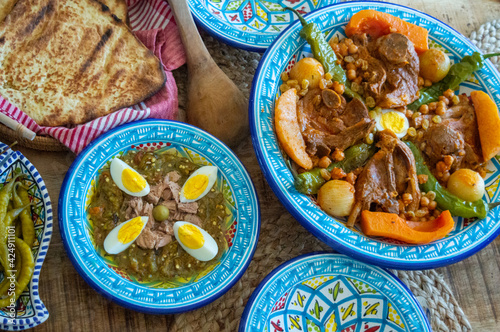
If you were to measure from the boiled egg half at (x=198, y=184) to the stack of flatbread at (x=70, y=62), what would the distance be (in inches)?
26.9

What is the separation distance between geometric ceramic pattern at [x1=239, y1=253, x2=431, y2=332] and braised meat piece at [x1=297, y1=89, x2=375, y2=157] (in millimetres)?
762

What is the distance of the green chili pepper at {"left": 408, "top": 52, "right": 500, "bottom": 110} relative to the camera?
11.4ft

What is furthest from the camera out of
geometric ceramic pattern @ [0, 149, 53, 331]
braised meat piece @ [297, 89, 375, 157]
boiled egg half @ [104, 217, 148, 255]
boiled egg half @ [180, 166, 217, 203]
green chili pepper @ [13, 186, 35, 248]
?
braised meat piece @ [297, 89, 375, 157]

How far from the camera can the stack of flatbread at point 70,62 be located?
9.91 ft

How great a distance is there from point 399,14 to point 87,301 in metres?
3.04

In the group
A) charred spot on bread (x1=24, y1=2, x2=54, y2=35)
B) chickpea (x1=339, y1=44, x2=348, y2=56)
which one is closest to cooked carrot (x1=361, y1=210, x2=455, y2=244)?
chickpea (x1=339, y1=44, x2=348, y2=56)

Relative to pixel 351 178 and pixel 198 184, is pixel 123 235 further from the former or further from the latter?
pixel 351 178

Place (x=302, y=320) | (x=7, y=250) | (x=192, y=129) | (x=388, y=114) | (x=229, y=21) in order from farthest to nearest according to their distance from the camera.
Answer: (x=229, y=21) < (x=388, y=114) < (x=192, y=129) < (x=302, y=320) < (x=7, y=250)

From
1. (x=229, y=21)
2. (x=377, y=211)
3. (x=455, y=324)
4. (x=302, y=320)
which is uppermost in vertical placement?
(x=229, y=21)

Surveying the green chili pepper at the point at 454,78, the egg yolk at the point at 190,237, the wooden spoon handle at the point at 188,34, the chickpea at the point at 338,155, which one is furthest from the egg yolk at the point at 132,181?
the green chili pepper at the point at 454,78

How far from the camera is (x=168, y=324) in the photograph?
3.05 m

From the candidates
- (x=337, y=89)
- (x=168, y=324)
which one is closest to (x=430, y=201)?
(x=337, y=89)

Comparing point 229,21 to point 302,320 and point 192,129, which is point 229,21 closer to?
point 192,129

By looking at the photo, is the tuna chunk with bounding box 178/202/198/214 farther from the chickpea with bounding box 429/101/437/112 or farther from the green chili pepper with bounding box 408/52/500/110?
the chickpea with bounding box 429/101/437/112
